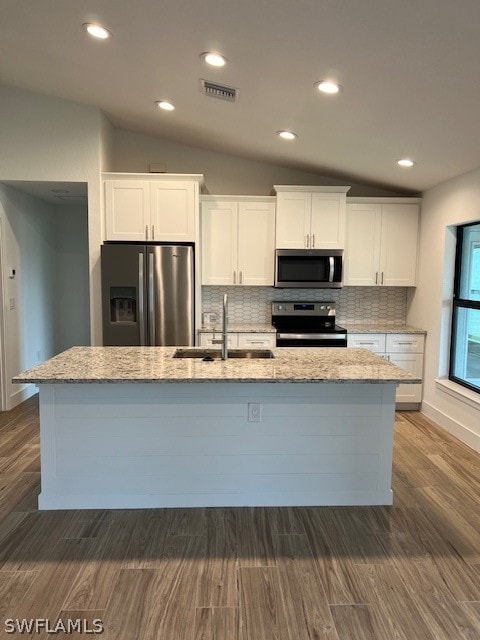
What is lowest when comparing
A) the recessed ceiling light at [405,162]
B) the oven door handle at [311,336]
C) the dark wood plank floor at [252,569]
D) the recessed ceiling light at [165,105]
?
the dark wood plank floor at [252,569]

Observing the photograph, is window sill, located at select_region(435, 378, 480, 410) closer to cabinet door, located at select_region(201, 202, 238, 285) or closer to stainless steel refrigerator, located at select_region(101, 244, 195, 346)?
cabinet door, located at select_region(201, 202, 238, 285)

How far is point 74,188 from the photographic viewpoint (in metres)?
4.47

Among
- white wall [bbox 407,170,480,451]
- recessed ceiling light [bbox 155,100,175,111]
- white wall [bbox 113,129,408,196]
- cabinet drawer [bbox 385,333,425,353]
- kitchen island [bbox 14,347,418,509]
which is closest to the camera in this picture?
kitchen island [bbox 14,347,418,509]

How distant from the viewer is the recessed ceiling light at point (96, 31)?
259 centimetres

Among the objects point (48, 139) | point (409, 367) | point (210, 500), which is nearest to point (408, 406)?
point (409, 367)

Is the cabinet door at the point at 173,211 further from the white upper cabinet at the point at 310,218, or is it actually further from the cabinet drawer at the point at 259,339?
the cabinet drawer at the point at 259,339

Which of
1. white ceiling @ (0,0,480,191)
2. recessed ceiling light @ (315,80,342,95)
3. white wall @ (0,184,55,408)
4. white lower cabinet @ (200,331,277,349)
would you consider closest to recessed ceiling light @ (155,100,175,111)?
white ceiling @ (0,0,480,191)

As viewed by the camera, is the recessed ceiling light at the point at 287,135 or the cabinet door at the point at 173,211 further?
the cabinet door at the point at 173,211

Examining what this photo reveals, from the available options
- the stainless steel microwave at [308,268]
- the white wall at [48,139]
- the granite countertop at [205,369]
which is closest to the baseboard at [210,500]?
the granite countertop at [205,369]

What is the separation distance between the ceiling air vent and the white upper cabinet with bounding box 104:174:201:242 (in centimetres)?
118

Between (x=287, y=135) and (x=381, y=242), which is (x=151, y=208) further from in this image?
(x=381, y=242)

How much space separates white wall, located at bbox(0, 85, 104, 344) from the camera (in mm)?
4074

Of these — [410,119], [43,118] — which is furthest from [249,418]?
[43,118]

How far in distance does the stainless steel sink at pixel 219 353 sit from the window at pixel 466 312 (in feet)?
7.17
